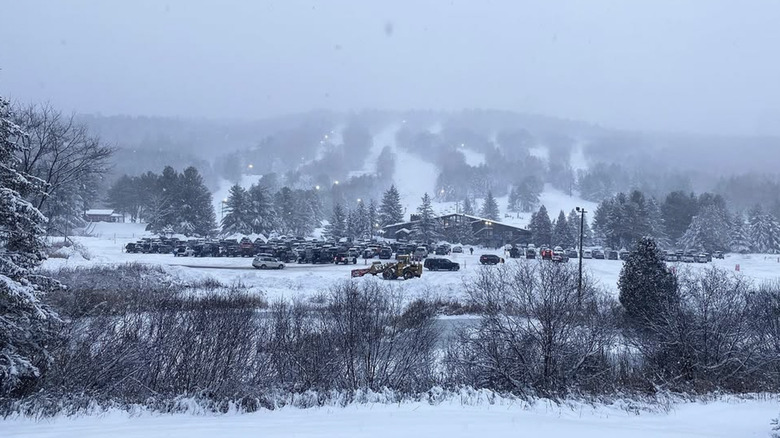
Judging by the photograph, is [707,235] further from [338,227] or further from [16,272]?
[16,272]

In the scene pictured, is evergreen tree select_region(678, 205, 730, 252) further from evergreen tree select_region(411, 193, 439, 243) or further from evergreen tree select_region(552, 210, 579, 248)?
evergreen tree select_region(411, 193, 439, 243)

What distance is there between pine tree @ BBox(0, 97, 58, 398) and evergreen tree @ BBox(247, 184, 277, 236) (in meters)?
80.4

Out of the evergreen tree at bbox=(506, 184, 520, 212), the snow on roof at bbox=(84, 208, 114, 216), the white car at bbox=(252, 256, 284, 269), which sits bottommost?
the white car at bbox=(252, 256, 284, 269)

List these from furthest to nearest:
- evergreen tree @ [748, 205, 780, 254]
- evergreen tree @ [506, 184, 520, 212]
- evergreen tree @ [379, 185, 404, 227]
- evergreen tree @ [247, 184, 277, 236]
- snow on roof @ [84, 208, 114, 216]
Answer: evergreen tree @ [506, 184, 520, 212] < snow on roof @ [84, 208, 114, 216] < evergreen tree @ [379, 185, 404, 227] < evergreen tree @ [247, 184, 277, 236] < evergreen tree @ [748, 205, 780, 254]

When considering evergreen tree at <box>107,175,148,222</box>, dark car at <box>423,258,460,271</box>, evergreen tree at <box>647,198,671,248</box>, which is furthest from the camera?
evergreen tree at <box>107,175,148,222</box>

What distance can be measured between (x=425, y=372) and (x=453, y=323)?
12331 mm

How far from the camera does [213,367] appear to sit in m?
12.8

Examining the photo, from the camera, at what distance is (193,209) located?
8850 cm

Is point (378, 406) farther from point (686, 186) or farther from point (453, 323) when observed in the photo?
point (686, 186)

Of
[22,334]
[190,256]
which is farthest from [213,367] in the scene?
[190,256]

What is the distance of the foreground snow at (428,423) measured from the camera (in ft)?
26.1

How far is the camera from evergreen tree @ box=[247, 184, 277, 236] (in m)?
88.9

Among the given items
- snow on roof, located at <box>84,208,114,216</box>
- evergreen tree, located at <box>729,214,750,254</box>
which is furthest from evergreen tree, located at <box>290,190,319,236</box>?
evergreen tree, located at <box>729,214,750,254</box>

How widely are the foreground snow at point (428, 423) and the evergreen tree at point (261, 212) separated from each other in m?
81.7
